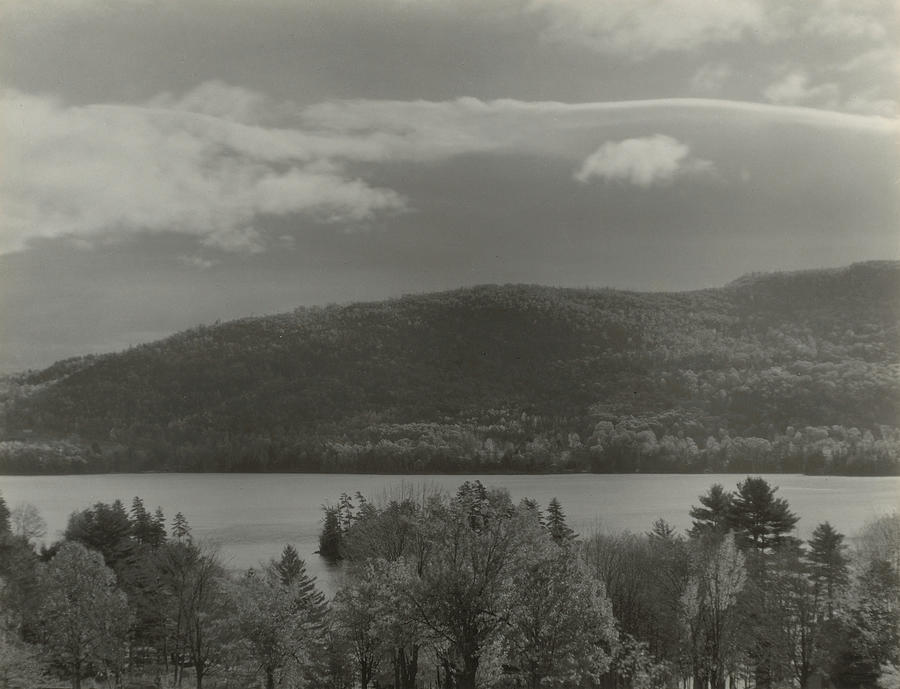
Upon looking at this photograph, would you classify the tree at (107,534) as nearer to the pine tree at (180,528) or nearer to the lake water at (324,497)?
the pine tree at (180,528)

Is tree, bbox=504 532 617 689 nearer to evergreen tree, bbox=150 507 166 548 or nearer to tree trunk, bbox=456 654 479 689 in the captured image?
tree trunk, bbox=456 654 479 689

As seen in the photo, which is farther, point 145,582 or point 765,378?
point 765,378

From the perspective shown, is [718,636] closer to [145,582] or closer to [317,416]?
[145,582]

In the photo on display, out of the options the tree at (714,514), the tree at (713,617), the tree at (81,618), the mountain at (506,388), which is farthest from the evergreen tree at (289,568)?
the mountain at (506,388)

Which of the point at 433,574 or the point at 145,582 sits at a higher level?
the point at 433,574

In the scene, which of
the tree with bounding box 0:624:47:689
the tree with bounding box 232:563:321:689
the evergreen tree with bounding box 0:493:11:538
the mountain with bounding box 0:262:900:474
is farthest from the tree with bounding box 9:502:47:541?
the tree with bounding box 232:563:321:689

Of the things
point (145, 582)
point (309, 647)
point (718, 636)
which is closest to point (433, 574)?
point (309, 647)

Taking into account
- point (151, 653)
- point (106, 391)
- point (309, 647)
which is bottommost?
point (151, 653)

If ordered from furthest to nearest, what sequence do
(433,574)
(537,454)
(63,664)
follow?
(537,454) < (63,664) < (433,574)

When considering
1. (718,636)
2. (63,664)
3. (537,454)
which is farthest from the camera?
(537,454)
